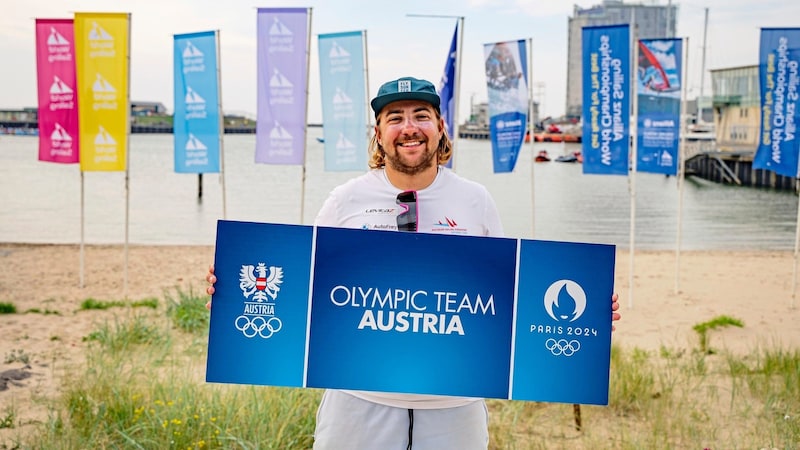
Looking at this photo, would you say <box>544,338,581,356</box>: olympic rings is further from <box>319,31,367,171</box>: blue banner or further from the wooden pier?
the wooden pier

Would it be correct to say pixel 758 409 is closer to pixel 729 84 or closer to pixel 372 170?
pixel 372 170

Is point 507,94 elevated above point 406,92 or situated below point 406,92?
above

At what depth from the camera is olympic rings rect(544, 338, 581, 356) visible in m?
2.81

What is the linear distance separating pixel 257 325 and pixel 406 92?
1.01 m

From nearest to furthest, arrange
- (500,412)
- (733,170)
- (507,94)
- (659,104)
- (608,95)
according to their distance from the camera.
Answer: (500,412) < (608,95) < (659,104) < (507,94) < (733,170)

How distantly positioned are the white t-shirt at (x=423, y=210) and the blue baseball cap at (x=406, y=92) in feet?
0.87

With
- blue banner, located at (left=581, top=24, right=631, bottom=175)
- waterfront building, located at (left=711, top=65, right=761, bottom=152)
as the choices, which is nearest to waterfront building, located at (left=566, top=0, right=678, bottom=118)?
waterfront building, located at (left=711, top=65, right=761, bottom=152)

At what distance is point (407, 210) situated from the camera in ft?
9.15

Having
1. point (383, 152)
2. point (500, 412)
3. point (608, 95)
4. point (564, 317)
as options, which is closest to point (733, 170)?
→ point (608, 95)

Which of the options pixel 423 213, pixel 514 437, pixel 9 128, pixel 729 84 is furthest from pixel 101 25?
pixel 9 128

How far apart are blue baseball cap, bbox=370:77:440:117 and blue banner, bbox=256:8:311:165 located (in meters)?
9.09

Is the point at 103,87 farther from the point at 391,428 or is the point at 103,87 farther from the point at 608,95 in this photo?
the point at 391,428

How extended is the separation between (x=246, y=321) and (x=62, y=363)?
475 cm

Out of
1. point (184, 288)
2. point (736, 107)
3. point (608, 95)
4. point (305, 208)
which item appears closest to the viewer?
point (608, 95)
